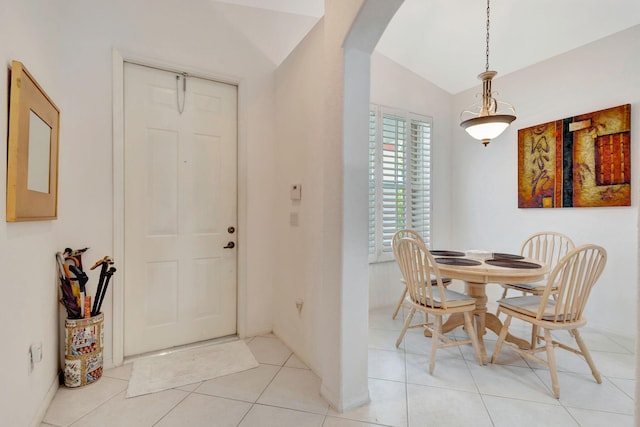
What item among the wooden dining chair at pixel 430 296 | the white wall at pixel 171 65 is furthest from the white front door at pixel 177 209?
the wooden dining chair at pixel 430 296

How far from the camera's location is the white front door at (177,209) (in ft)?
7.64

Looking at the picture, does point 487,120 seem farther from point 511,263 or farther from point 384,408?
point 384,408

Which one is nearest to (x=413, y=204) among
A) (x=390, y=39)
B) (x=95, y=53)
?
(x=390, y=39)

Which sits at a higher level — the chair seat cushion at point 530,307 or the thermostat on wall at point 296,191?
the thermostat on wall at point 296,191

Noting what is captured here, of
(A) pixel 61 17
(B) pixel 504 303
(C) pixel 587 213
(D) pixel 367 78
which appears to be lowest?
(B) pixel 504 303

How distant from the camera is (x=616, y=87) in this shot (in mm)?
2779

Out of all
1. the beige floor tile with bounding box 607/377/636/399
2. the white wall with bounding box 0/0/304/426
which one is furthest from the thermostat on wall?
the beige floor tile with bounding box 607/377/636/399

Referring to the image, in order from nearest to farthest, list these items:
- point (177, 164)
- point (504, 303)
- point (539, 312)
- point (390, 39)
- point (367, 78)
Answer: point (367, 78) → point (539, 312) → point (504, 303) → point (177, 164) → point (390, 39)

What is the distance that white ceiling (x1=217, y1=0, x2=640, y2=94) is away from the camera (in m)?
2.65

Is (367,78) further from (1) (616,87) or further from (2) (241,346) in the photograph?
(1) (616,87)

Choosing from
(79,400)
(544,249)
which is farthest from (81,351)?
(544,249)

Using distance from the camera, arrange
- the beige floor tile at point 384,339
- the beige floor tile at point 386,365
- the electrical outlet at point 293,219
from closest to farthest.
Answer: the beige floor tile at point 386,365 < the electrical outlet at point 293,219 < the beige floor tile at point 384,339

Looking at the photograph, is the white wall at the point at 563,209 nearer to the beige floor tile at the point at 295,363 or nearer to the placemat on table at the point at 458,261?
the placemat on table at the point at 458,261

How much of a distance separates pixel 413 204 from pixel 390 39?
6.35 feet
